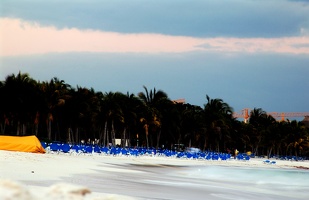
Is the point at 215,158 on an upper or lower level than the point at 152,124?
lower

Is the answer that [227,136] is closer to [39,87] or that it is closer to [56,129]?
[56,129]

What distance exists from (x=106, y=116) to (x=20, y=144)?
40388mm

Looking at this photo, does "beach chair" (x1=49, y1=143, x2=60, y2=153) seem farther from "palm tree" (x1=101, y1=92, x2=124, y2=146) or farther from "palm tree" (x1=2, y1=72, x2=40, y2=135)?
"palm tree" (x1=101, y1=92, x2=124, y2=146)

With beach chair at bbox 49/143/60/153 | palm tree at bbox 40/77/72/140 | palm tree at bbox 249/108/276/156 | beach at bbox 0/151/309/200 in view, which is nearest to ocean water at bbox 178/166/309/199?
beach at bbox 0/151/309/200

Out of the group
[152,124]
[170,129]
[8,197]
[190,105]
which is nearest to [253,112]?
[190,105]

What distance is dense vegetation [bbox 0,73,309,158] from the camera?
195 ft

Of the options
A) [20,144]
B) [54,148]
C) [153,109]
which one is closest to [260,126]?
[153,109]

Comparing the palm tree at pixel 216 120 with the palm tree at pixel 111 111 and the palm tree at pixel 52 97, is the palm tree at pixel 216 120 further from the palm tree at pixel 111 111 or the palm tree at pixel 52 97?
the palm tree at pixel 52 97

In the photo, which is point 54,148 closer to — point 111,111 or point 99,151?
point 99,151

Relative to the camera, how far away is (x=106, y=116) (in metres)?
71.4

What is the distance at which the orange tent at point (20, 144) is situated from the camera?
30.5 m

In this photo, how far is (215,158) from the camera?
58.8 m

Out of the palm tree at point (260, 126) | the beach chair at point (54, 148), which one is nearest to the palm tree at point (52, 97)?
the beach chair at point (54, 148)

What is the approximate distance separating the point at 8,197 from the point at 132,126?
229 feet
